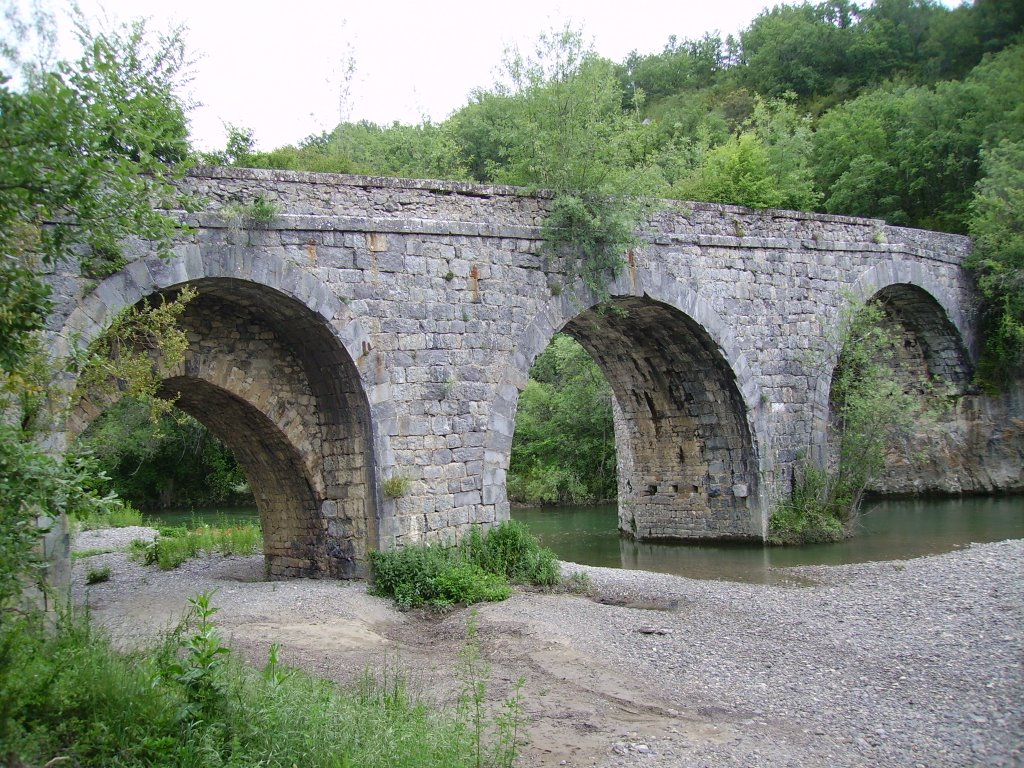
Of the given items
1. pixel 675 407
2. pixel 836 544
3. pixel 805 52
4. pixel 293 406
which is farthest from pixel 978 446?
pixel 805 52

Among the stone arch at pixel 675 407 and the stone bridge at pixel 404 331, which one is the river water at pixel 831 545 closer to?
the stone arch at pixel 675 407

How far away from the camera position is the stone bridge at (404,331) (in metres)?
9.23

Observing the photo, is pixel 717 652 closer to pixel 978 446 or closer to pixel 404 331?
pixel 404 331

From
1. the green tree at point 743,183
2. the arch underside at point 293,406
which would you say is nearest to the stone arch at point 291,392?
the arch underside at point 293,406

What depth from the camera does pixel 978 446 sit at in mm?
17797

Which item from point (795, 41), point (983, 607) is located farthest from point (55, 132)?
point (795, 41)

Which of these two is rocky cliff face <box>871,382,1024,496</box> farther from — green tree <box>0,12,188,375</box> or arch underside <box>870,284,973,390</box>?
green tree <box>0,12,188,375</box>

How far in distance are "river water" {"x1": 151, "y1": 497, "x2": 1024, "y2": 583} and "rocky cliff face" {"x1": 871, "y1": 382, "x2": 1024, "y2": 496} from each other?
0.40 metres

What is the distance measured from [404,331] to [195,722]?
6024 mm

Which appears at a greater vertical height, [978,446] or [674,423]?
[674,423]

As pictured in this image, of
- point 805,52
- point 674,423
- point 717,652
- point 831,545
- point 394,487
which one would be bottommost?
point 717,652

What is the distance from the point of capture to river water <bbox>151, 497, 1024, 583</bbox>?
485 inches

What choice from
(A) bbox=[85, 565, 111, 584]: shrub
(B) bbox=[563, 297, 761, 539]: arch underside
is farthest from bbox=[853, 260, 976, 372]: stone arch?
(A) bbox=[85, 565, 111, 584]: shrub

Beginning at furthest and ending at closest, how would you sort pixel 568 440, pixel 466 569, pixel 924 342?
pixel 568 440 < pixel 924 342 < pixel 466 569
